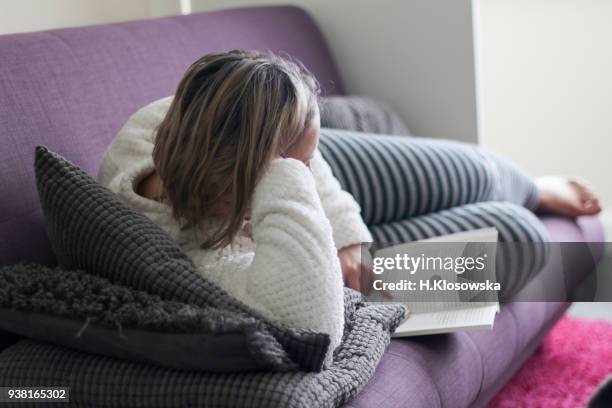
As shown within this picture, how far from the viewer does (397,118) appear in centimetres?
241

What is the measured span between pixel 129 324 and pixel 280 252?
206mm

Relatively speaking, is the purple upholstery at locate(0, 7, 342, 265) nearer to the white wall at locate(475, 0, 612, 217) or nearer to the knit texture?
the knit texture

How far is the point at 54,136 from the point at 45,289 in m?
0.39

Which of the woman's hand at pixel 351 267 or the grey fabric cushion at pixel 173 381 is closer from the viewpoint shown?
the grey fabric cushion at pixel 173 381

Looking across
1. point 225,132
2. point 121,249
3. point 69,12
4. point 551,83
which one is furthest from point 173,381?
point 551,83

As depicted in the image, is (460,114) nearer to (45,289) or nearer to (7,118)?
(7,118)

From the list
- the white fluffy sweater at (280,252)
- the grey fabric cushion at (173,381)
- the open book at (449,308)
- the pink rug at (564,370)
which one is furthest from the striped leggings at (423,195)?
the grey fabric cushion at (173,381)

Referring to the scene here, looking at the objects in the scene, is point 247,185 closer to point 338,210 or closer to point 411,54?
point 338,210

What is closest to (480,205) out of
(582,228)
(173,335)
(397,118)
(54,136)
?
(582,228)

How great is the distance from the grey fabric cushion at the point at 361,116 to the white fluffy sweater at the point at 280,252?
770 mm

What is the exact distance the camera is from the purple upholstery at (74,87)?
1340 millimetres

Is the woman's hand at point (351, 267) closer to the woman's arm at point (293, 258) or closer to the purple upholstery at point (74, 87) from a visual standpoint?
the woman's arm at point (293, 258)

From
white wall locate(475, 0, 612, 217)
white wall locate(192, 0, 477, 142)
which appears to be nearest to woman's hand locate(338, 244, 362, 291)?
white wall locate(192, 0, 477, 142)

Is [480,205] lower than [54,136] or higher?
lower
